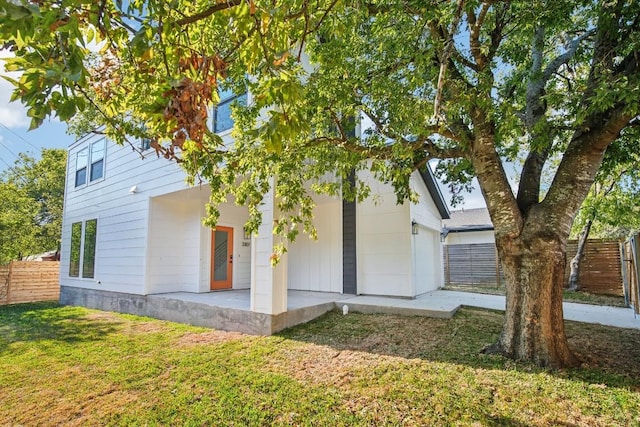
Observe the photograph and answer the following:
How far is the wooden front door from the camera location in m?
9.23

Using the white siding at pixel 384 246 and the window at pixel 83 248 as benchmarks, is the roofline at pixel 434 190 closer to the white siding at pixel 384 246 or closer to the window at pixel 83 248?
the white siding at pixel 384 246

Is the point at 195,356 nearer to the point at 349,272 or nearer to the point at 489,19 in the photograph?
the point at 349,272

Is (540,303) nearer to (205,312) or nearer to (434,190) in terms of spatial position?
(205,312)

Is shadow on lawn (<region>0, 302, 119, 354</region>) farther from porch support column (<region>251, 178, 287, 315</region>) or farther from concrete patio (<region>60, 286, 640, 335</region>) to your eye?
porch support column (<region>251, 178, 287, 315</region>)

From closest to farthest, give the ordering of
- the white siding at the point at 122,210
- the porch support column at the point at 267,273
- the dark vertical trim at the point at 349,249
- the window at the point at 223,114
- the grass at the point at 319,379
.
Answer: the grass at the point at 319,379 < the porch support column at the point at 267,273 < the window at the point at 223,114 < the white siding at the point at 122,210 < the dark vertical trim at the point at 349,249

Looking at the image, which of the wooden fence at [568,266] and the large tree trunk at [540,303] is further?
the wooden fence at [568,266]

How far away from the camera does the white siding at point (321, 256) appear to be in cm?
901

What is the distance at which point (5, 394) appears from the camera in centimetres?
382

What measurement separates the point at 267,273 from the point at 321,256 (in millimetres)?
3608

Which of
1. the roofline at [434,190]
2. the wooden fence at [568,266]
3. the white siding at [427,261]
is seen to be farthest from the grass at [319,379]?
the wooden fence at [568,266]

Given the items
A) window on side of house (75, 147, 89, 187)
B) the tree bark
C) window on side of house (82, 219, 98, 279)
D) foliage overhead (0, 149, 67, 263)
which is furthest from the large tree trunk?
foliage overhead (0, 149, 67, 263)

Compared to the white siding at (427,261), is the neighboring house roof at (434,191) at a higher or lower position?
higher

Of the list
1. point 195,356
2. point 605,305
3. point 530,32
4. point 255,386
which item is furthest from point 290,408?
point 605,305

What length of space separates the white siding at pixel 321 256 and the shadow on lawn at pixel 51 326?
4.67m
